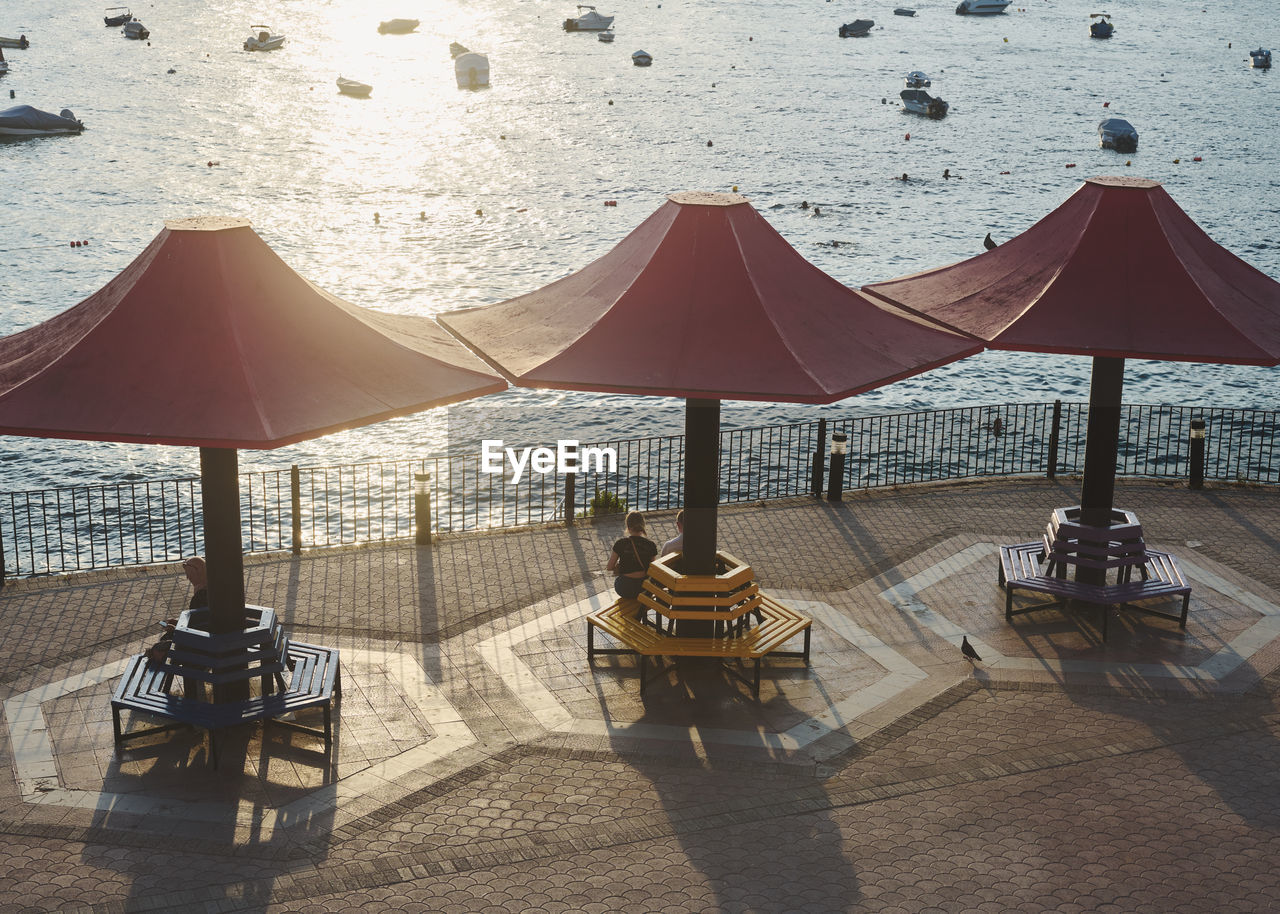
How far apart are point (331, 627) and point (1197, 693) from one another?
9.63 meters

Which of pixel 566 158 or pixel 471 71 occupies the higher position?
pixel 471 71

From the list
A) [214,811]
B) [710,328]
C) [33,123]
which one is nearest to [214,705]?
[214,811]

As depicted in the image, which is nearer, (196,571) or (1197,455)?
(196,571)

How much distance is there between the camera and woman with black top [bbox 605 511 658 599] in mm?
14273

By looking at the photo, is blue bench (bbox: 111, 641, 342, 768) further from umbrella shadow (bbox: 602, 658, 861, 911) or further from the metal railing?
the metal railing

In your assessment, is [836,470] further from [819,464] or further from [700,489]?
[700,489]

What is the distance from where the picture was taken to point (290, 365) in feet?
38.2

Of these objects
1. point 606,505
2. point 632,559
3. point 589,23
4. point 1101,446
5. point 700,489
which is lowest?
point 606,505

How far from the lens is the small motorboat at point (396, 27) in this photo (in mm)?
139375

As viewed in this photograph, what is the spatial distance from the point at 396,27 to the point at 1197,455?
134m

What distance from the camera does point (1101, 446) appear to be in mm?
15336

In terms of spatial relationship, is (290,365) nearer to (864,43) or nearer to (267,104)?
(267,104)

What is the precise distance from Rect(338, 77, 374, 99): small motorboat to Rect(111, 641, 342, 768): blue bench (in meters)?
93.6

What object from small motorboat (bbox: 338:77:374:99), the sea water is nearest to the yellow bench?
the sea water
